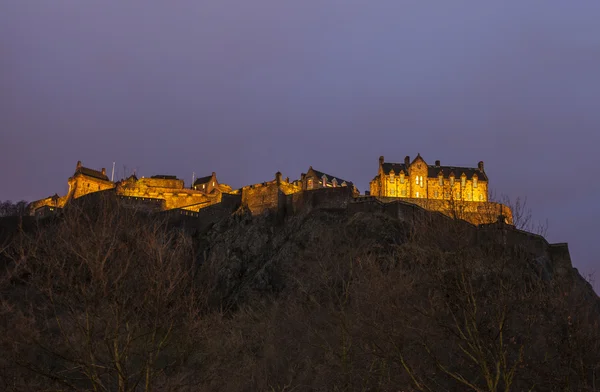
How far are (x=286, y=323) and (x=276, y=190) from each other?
26.0 meters

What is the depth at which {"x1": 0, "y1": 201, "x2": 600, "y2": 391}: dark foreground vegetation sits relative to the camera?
1131 centimetres

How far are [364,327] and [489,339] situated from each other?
9462mm

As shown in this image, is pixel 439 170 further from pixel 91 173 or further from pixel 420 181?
pixel 91 173

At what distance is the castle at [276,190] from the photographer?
55.8 m

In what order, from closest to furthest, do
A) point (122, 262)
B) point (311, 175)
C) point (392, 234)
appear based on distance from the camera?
point (122, 262) → point (392, 234) → point (311, 175)

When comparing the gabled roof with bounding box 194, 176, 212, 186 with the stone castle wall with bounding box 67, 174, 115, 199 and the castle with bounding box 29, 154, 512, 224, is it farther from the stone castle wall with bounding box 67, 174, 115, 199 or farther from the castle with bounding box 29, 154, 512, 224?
the stone castle wall with bounding box 67, 174, 115, 199

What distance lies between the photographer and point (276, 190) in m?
55.4

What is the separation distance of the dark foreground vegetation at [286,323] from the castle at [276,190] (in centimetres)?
1451

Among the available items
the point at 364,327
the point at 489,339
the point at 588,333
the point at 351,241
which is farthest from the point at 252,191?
the point at 489,339

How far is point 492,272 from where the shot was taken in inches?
540

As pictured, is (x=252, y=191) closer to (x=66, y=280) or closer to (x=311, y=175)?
(x=311, y=175)

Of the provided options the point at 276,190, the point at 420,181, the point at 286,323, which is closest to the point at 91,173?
the point at 276,190

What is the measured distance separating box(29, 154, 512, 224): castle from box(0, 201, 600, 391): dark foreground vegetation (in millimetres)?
14512

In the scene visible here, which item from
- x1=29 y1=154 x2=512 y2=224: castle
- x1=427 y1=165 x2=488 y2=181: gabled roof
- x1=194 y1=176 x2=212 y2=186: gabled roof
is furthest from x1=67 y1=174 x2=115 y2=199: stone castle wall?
x1=427 y1=165 x2=488 y2=181: gabled roof
